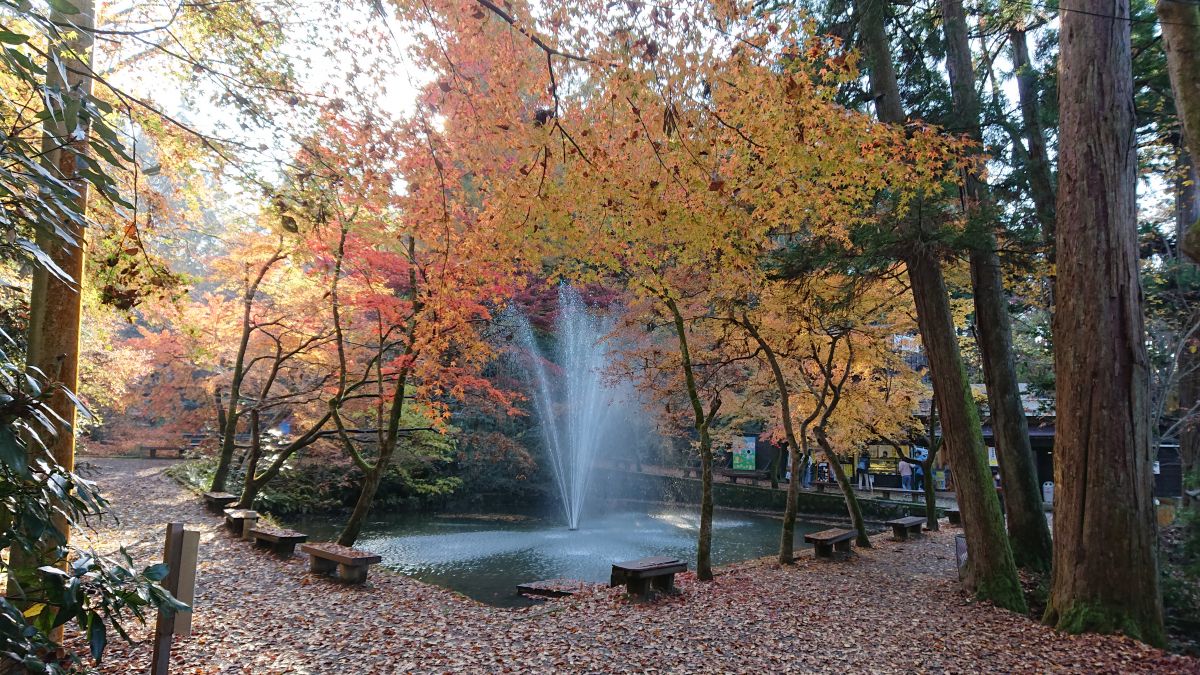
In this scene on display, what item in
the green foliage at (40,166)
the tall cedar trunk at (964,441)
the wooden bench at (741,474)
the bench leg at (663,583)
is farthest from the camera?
the wooden bench at (741,474)

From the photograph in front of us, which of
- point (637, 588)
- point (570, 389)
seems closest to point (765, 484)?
point (570, 389)

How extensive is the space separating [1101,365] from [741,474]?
743 inches

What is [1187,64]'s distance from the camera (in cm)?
373

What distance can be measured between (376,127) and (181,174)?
185cm

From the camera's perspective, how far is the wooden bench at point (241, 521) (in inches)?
356

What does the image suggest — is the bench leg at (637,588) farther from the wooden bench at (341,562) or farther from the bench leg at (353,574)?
the bench leg at (353,574)

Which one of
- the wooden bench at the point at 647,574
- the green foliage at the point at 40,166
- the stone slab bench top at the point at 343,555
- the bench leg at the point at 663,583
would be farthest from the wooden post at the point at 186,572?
the bench leg at the point at 663,583

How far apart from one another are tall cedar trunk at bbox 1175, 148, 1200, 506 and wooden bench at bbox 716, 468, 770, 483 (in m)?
13.3

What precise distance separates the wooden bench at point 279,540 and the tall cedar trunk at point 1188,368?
1299 cm

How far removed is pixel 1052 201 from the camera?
8.32 meters

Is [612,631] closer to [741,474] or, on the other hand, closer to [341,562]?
[341,562]

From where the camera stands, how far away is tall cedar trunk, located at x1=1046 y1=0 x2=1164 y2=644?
538 centimetres

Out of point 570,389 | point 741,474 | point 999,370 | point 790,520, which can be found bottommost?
point 741,474

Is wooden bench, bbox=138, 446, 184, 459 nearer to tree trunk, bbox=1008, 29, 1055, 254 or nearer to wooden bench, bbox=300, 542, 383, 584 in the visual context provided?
wooden bench, bbox=300, 542, 383, 584
